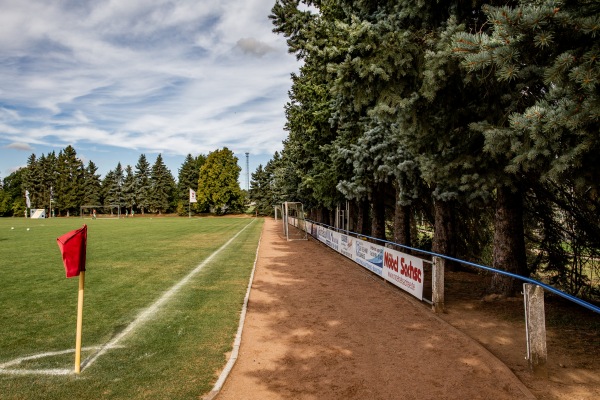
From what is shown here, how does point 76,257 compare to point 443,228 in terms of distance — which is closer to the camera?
point 76,257

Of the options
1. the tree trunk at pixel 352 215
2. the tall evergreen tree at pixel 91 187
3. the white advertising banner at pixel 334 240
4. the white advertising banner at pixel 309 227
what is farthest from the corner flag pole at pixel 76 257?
the tall evergreen tree at pixel 91 187

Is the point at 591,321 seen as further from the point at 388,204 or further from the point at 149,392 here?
the point at 388,204

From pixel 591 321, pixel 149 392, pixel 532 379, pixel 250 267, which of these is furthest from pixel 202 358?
pixel 250 267

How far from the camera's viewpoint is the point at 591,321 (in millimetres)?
8023

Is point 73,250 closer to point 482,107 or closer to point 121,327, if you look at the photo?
point 121,327

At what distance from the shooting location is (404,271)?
426 inches

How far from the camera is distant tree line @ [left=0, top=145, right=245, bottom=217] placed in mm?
90688

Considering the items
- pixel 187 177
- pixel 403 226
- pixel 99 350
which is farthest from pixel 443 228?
pixel 187 177

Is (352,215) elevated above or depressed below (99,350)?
above

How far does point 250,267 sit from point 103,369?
10069 millimetres

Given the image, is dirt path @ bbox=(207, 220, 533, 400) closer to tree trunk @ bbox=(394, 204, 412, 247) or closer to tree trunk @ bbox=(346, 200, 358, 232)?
tree trunk @ bbox=(394, 204, 412, 247)

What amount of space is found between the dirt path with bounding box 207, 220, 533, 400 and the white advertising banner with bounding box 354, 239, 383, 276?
1994 mm

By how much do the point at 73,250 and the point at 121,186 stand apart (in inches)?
3963

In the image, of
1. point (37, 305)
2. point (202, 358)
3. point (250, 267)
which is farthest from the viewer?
point (250, 267)
